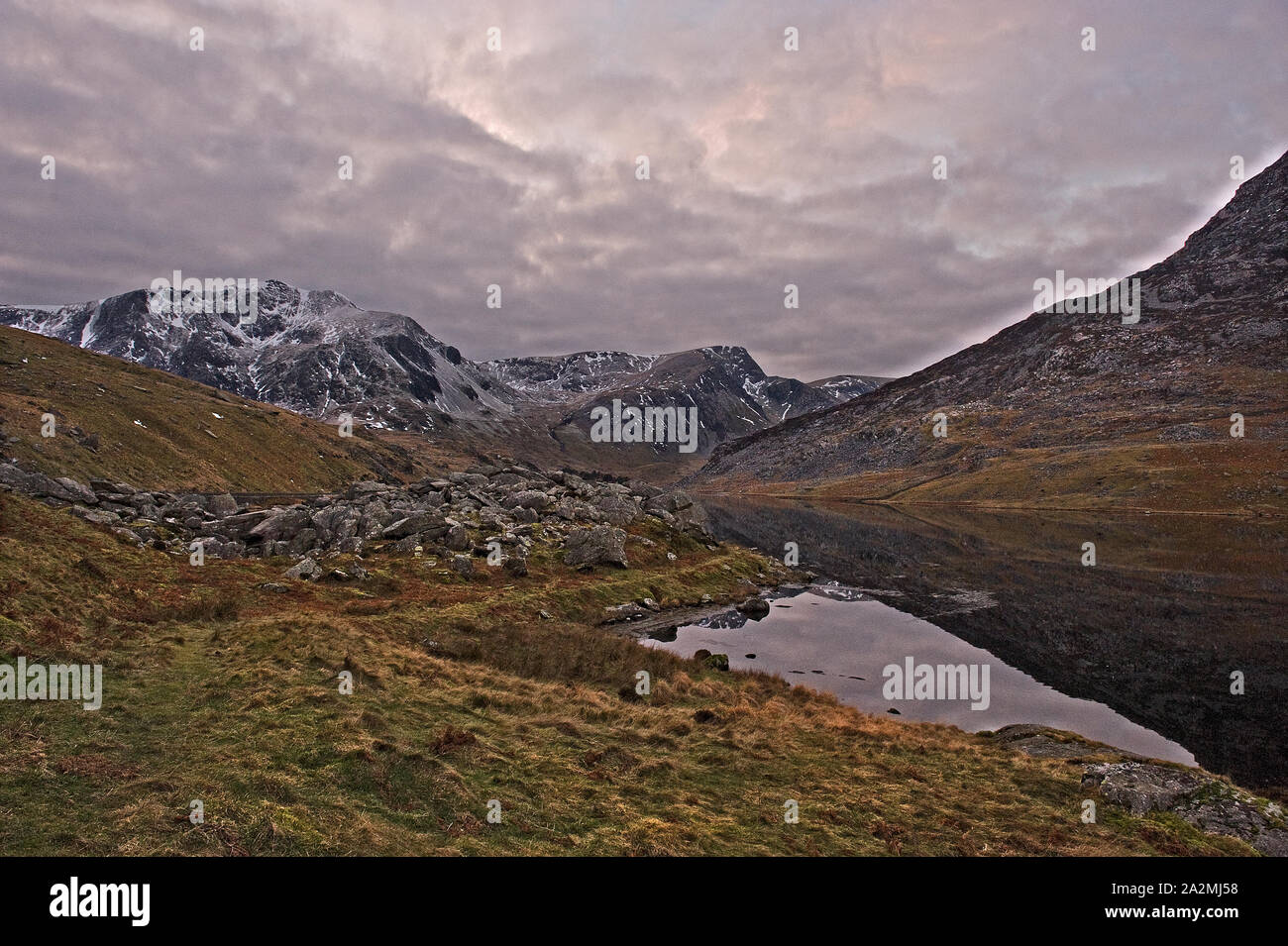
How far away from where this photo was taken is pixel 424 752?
16.7m

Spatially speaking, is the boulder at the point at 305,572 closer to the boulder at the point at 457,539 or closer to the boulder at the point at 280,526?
the boulder at the point at 280,526

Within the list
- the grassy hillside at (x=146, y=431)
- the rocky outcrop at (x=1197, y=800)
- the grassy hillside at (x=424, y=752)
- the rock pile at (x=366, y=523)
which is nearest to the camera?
the grassy hillside at (x=424, y=752)

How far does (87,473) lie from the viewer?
89938 mm

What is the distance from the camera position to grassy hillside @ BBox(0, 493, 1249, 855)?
12.3 m

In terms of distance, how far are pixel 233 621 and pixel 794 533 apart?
9702 cm

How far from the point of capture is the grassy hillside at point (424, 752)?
40.3ft

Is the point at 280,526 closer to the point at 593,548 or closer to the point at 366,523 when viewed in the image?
the point at 366,523

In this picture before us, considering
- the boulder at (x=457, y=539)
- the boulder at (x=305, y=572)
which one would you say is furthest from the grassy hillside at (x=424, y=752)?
the boulder at (x=457, y=539)

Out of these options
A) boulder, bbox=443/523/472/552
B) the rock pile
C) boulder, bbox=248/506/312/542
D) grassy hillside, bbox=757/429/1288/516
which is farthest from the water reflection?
grassy hillside, bbox=757/429/1288/516

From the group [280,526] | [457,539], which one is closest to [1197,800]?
[457,539]

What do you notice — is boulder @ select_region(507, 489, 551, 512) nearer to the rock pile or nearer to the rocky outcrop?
the rock pile

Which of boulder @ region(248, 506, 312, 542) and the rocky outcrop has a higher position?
boulder @ region(248, 506, 312, 542)
